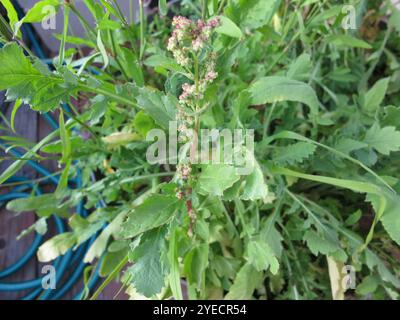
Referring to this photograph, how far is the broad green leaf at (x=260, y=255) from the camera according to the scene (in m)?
0.30

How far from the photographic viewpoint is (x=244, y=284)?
1.15ft

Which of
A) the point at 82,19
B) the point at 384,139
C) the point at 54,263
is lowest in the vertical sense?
the point at 54,263

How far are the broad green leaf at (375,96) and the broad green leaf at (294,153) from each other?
114mm

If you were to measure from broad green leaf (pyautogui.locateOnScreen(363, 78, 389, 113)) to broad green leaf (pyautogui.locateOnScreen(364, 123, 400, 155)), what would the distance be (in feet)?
0.19

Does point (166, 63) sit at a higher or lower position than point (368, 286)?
higher

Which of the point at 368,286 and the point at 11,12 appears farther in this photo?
the point at 368,286

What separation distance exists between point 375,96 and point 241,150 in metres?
0.21

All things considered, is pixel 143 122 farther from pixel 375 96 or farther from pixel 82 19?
pixel 375 96

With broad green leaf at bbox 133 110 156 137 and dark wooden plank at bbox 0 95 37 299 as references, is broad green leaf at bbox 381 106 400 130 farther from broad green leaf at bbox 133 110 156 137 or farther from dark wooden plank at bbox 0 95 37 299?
dark wooden plank at bbox 0 95 37 299

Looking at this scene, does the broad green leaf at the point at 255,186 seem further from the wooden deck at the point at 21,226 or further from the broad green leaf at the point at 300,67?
the wooden deck at the point at 21,226

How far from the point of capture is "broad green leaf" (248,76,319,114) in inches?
10.6

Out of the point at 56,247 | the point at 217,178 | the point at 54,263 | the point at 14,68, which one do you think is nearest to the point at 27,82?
the point at 14,68

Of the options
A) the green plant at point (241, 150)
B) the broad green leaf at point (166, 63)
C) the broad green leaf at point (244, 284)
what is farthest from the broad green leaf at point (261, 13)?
the broad green leaf at point (244, 284)
